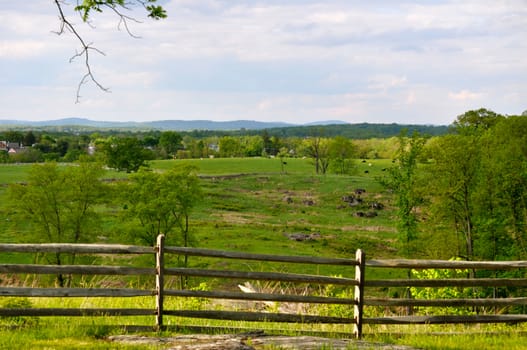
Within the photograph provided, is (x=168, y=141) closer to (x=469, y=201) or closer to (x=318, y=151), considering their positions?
(x=318, y=151)

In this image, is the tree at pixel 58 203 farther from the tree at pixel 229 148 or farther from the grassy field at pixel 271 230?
the tree at pixel 229 148

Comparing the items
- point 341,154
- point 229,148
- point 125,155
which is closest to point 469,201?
point 125,155

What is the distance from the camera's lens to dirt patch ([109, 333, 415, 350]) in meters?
8.84

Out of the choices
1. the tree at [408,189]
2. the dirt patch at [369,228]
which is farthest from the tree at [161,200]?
the dirt patch at [369,228]

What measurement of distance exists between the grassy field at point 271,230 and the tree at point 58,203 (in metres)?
2.90

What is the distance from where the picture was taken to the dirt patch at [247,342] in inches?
348

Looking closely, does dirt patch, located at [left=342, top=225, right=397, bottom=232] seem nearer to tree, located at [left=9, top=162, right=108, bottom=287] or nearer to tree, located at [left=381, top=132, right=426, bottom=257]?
tree, located at [left=381, top=132, right=426, bottom=257]

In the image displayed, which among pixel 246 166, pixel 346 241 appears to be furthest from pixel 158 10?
pixel 246 166

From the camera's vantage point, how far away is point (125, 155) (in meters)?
119

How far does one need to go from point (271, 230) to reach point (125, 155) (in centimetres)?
5866

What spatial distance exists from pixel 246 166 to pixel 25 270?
126448mm

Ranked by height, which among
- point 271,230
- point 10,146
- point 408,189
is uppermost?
point 10,146

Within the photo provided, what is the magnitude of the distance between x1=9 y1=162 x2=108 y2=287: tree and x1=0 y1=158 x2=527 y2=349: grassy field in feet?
9.51

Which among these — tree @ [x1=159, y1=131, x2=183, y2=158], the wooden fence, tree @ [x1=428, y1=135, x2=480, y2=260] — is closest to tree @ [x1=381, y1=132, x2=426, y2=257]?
tree @ [x1=428, y1=135, x2=480, y2=260]
